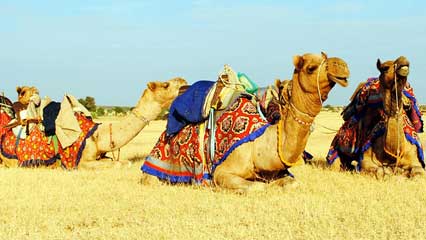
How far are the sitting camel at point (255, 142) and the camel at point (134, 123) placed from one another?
7.05 ft

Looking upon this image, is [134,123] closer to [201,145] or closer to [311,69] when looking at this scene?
[201,145]

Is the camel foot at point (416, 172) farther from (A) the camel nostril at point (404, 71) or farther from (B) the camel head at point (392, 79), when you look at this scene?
(A) the camel nostril at point (404, 71)

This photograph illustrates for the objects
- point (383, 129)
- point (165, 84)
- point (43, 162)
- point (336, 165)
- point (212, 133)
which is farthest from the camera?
point (43, 162)

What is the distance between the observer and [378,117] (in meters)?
10.1

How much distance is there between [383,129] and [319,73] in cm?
293

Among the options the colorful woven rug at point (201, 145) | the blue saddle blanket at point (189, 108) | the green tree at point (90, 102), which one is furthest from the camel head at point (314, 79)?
the green tree at point (90, 102)

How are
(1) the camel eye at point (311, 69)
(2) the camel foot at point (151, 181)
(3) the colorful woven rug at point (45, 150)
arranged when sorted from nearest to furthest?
(1) the camel eye at point (311, 69)
(2) the camel foot at point (151, 181)
(3) the colorful woven rug at point (45, 150)

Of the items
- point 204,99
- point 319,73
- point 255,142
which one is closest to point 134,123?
point 204,99

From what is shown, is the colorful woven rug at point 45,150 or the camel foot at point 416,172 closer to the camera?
the camel foot at point 416,172

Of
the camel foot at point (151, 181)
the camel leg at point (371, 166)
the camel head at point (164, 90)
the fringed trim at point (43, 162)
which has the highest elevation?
the camel head at point (164, 90)

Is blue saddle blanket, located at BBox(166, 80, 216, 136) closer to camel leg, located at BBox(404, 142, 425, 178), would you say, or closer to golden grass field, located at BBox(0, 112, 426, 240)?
golden grass field, located at BBox(0, 112, 426, 240)

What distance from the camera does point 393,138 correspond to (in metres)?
9.07

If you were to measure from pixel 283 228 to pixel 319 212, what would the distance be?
795 mm

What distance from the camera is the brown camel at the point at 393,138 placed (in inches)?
336
